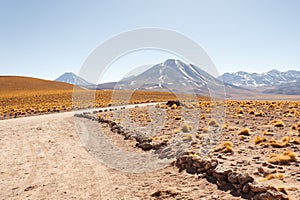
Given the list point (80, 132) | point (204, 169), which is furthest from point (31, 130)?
point (204, 169)

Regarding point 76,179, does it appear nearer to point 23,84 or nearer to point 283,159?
point 283,159

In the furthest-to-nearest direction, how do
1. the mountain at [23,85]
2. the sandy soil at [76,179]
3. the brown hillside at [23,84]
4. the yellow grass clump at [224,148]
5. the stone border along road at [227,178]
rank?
the brown hillside at [23,84] < the mountain at [23,85] < the yellow grass clump at [224,148] < the sandy soil at [76,179] < the stone border along road at [227,178]

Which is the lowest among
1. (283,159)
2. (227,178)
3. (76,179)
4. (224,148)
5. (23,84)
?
(76,179)

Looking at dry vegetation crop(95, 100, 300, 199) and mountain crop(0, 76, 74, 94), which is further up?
mountain crop(0, 76, 74, 94)

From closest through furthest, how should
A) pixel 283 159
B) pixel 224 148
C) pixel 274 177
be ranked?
pixel 274 177 < pixel 283 159 < pixel 224 148

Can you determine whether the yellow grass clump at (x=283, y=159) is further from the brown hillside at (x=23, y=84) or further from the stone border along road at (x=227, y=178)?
the brown hillside at (x=23, y=84)

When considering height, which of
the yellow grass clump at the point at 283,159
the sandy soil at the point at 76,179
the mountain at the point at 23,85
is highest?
the mountain at the point at 23,85

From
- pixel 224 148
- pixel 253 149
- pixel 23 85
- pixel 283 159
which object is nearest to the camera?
pixel 283 159

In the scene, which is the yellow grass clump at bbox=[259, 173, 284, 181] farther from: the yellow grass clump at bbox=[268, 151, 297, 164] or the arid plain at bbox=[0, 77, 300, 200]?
the yellow grass clump at bbox=[268, 151, 297, 164]

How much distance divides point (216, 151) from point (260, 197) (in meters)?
4.93

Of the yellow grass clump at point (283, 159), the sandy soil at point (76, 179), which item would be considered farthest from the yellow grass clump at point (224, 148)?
the sandy soil at point (76, 179)

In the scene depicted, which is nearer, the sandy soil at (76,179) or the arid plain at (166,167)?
the arid plain at (166,167)

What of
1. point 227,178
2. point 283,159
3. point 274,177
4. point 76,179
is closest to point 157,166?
point 76,179

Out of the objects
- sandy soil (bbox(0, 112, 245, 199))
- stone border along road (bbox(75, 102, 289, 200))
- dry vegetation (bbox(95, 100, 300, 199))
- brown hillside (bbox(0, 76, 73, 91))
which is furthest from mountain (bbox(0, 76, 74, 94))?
stone border along road (bbox(75, 102, 289, 200))
